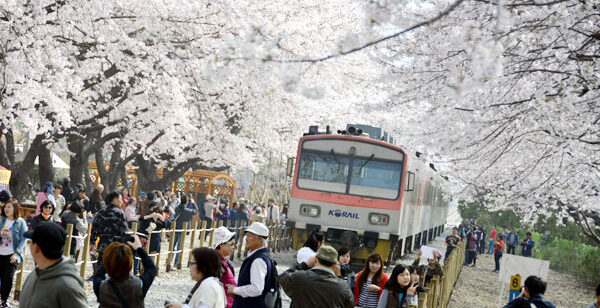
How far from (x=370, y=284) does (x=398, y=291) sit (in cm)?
31

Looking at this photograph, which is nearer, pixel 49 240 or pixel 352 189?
pixel 49 240

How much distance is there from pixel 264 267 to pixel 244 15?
11.6m

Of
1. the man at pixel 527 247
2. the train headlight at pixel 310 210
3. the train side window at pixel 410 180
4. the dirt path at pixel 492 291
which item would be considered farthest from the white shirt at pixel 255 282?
the man at pixel 527 247

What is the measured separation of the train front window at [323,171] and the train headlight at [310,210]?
40 cm

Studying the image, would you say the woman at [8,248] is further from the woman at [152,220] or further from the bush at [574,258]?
the bush at [574,258]

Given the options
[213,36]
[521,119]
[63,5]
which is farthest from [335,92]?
[521,119]

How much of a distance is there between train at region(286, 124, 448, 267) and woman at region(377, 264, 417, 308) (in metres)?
9.03

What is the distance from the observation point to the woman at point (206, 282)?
4527 mm

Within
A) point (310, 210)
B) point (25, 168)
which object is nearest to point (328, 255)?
point (310, 210)

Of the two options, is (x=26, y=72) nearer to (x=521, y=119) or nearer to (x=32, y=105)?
(x=32, y=105)

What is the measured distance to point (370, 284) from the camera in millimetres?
6879

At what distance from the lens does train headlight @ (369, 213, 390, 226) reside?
1592cm

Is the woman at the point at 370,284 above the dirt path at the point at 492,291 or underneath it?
above

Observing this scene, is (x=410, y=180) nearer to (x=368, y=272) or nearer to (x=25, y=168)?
(x=25, y=168)
